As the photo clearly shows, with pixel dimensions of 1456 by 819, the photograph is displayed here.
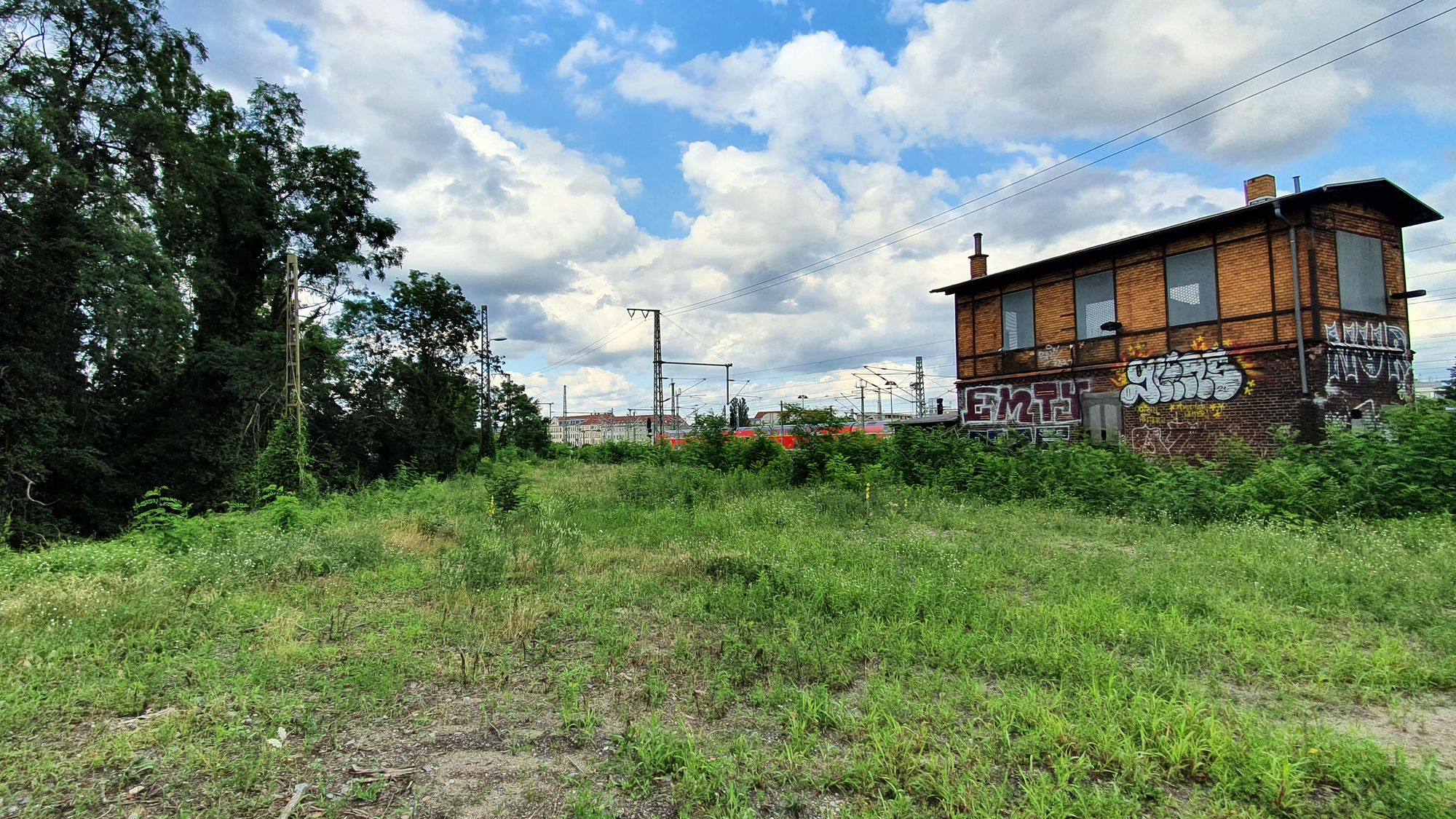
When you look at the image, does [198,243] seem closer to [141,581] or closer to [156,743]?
[141,581]

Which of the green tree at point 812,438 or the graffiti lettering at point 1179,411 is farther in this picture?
the green tree at point 812,438

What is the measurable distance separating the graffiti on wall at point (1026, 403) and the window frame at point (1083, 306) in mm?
1325

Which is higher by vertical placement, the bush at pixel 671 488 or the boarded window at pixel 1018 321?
the boarded window at pixel 1018 321

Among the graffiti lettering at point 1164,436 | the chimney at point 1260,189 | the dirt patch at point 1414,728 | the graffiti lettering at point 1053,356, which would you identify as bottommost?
the dirt patch at point 1414,728

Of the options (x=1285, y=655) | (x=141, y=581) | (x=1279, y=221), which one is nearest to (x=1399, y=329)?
(x=1279, y=221)

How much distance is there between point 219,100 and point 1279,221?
32.8 metres

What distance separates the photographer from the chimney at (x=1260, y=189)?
15359 millimetres

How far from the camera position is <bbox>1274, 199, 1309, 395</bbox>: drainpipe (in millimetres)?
13312

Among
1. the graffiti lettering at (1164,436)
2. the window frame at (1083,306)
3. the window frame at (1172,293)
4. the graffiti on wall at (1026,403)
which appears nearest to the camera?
the window frame at (1172,293)

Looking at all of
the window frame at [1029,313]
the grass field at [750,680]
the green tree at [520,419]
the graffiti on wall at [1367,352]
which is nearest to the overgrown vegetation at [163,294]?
the grass field at [750,680]

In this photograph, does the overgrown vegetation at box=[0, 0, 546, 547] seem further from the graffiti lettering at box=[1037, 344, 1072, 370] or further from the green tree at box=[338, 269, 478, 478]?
the graffiti lettering at box=[1037, 344, 1072, 370]

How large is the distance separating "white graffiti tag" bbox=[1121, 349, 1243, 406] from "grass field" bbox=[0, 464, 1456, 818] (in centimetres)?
785

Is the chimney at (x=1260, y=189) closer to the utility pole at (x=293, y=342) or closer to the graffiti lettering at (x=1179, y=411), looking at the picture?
the graffiti lettering at (x=1179, y=411)

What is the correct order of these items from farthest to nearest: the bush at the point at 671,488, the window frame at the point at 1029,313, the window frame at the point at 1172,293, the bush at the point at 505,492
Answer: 1. the window frame at the point at 1029,313
2. the window frame at the point at 1172,293
3. the bush at the point at 671,488
4. the bush at the point at 505,492
